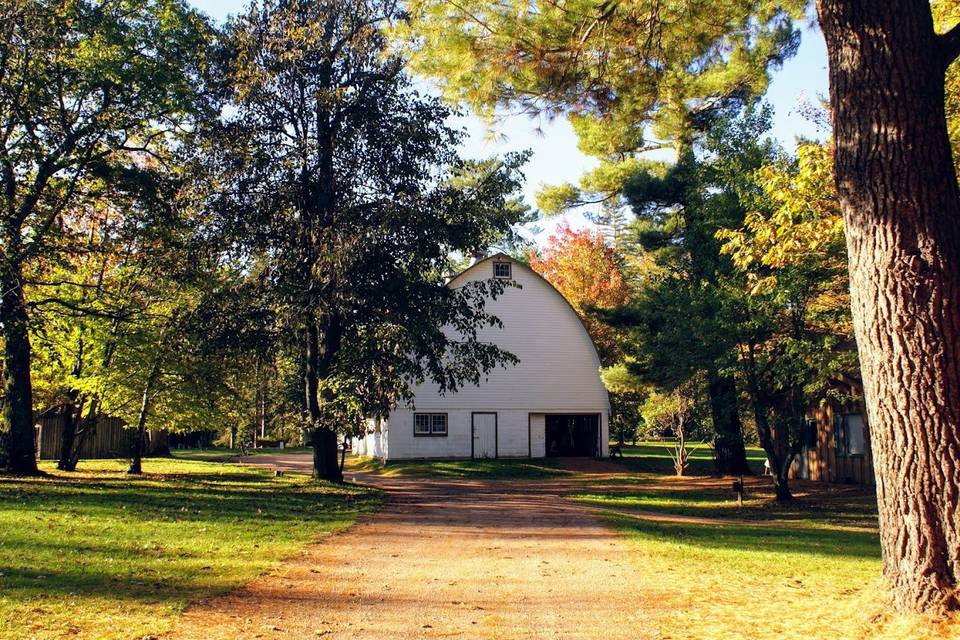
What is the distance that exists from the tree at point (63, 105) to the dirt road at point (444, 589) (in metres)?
11.0

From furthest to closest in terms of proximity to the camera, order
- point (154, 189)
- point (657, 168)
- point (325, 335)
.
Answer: point (657, 168) < point (325, 335) < point (154, 189)

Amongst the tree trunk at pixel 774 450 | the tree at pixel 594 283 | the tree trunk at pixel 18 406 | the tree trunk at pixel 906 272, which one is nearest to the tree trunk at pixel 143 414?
the tree trunk at pixel 18 406

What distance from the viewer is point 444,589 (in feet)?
27.6

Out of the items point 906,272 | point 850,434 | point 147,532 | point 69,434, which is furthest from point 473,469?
point 906,272

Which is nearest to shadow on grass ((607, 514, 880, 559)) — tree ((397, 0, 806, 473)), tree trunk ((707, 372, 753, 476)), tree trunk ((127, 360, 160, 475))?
tree trunk ((707, 372, 753, 476))

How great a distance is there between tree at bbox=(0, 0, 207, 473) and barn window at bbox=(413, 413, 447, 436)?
1622cm

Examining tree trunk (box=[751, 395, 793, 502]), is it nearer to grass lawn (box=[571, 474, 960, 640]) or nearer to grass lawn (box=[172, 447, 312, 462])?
grass lawn (box=[571, 474, 960, 640])

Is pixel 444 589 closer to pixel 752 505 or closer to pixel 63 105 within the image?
pixel 752 505

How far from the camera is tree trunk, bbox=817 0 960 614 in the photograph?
605 centimetres

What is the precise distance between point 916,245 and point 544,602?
15.4 feet

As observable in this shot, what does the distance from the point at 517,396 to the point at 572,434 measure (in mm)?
4261

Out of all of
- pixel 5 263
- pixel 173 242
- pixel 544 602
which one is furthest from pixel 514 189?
pixel 544 602

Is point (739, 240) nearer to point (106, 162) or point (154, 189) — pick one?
point (154, 189)

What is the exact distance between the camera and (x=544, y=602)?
25.7ft
